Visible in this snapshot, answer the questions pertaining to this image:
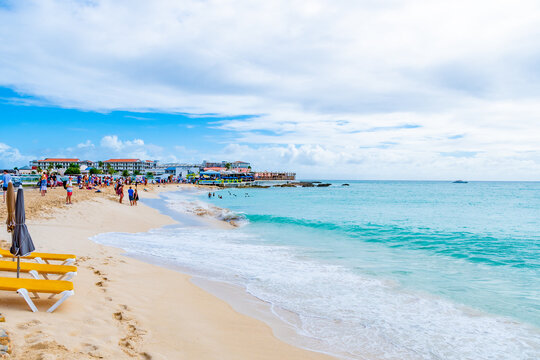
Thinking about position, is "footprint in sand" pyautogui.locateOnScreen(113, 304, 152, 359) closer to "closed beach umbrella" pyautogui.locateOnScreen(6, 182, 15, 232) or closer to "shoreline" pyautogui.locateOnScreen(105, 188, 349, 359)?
"shoreline" pyautogui.locateOnScreen(105, 188, 349, 359)

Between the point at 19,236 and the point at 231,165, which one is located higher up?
the point at 231,165

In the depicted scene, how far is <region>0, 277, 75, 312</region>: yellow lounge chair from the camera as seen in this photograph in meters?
4.44

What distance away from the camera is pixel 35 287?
457 cm

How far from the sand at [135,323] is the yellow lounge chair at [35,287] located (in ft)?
0.56

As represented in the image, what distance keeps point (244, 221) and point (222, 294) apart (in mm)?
14528

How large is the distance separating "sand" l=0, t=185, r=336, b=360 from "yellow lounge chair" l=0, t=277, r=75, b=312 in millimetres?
170

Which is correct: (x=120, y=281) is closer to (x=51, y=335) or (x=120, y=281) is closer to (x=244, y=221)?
(x=51, y=335)

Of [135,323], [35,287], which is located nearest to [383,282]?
[135,323]

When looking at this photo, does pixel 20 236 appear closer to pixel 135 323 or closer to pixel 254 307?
pixel 135 323

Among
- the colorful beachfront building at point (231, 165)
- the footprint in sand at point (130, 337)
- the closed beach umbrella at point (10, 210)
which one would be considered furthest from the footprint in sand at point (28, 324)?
the colorful beachfront building at point (231, 165)

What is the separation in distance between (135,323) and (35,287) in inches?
57.3

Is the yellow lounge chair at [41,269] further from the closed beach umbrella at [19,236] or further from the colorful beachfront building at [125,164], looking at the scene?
the colorful beachfront building at [125,164]

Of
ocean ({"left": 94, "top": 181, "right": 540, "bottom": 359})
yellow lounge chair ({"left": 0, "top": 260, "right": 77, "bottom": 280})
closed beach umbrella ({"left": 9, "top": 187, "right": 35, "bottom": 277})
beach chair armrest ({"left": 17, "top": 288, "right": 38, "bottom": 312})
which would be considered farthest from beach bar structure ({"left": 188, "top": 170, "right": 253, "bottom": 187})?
beach chair armrest ({"left": 17, "top": 288, "right": 38, "bottom": 312})

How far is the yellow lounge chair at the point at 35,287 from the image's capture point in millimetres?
4441
